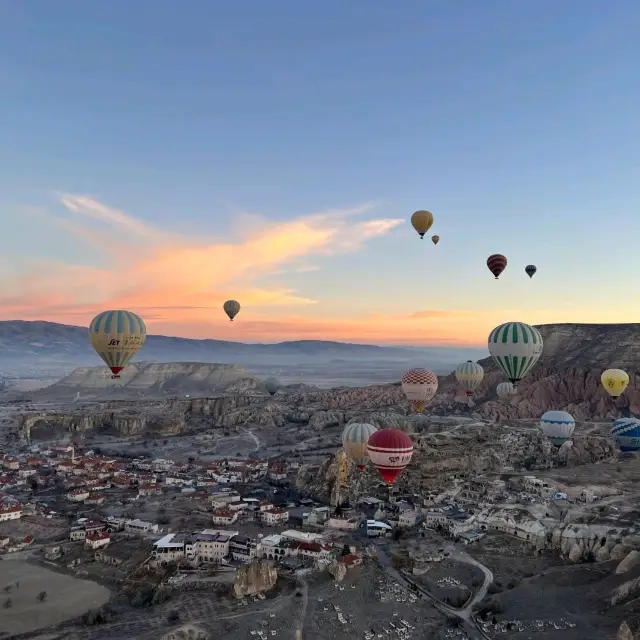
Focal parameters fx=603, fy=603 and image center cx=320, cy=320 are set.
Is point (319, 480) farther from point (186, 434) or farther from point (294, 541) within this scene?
point (186, 434)

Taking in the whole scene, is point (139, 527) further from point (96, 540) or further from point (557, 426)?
point (557, 426)

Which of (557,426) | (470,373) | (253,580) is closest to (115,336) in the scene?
(253,580)

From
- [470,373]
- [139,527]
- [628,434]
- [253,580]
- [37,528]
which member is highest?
[470,373]

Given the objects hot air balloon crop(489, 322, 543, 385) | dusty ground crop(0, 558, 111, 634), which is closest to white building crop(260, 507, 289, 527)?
dusty ground crop(0, 558, 111, 634)

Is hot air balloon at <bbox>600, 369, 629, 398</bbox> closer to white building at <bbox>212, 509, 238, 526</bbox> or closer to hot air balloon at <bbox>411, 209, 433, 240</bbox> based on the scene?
hot air balloon at <bbox>411, 209, 433, 240</bbox>

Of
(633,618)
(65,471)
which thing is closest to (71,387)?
(65,471)

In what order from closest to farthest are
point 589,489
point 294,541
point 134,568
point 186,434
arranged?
1. point 134,568
2. point 294,541
3. point 589,489
4. point 186,434
